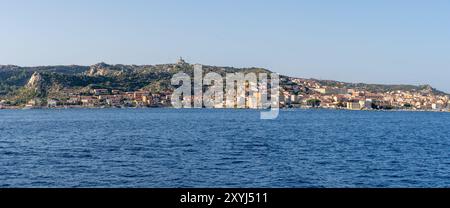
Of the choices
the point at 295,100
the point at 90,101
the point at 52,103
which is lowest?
the point at 52,103

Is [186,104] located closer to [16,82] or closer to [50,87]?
[50,87]

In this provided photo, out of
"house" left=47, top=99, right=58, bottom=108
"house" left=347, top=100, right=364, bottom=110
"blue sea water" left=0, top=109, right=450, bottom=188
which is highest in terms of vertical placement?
"house" left=47, top=99, right=58, bottom=108

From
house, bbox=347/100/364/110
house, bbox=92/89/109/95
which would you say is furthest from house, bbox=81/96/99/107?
house, bbox=347/100/364/110

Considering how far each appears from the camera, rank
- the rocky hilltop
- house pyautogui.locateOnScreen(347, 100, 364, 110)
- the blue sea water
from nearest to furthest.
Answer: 1. the blue sea water
2. the rocky hilltop
3. house pyautogui.locateOnScreen(347, 100, 364, 110)

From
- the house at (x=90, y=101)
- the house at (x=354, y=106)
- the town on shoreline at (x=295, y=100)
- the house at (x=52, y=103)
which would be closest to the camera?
the house at (x=52, y=103)

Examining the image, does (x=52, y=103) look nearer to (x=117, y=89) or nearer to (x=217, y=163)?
(x=117, y=89)

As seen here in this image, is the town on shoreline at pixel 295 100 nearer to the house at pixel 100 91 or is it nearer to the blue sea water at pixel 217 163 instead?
the house at pixel 100 91

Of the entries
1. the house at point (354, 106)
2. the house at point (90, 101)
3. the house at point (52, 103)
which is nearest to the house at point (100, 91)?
the house at point (90, 101)

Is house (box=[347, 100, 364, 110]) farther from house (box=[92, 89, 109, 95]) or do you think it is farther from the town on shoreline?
house (box=[92, 89, 109, 95])

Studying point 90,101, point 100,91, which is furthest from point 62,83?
point 90,101

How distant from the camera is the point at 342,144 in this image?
4175 cm

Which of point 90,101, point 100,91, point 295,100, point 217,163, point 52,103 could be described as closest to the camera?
point 217,163
